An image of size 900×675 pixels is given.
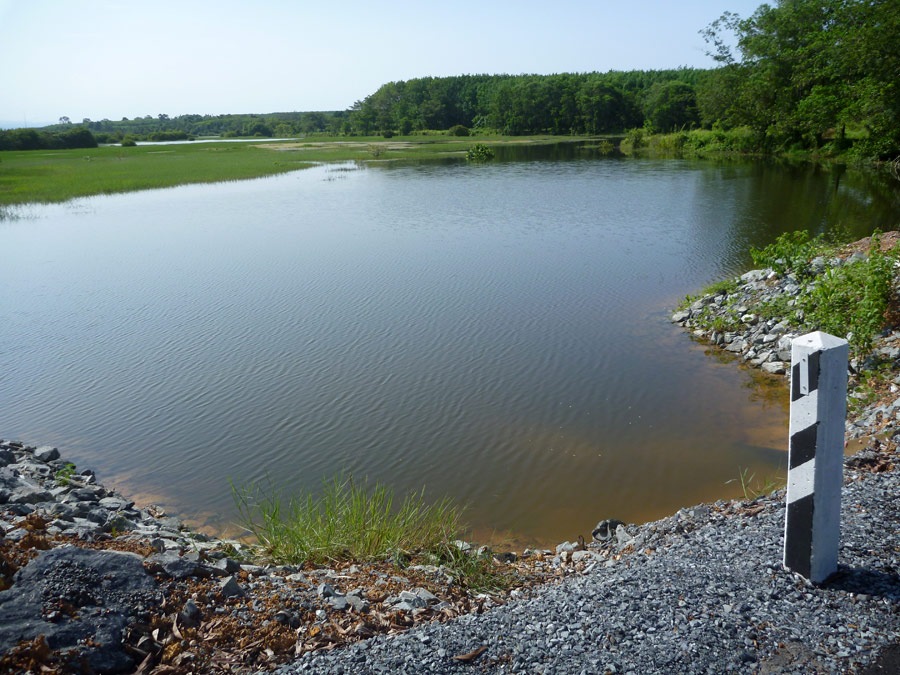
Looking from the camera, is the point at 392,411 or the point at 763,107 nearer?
the point at 392,411

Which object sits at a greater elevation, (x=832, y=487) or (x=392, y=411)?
(x=832, y=487)

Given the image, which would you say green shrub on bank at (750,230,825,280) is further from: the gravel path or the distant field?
the distant field

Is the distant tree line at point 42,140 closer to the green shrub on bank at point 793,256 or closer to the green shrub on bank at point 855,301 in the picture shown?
the green shrub on bank at point 793,256

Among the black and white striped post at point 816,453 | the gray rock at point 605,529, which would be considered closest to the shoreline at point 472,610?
the black and white striped post at point 816,453

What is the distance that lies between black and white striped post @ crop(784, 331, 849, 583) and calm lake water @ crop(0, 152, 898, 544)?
3.58 metres

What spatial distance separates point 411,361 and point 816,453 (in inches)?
351

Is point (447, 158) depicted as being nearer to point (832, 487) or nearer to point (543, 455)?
point (543, 455)

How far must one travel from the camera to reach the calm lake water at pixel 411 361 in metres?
8.68

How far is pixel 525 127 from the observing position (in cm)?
11350

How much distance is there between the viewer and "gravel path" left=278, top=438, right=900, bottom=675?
3.51m

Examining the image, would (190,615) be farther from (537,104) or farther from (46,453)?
(537,104)

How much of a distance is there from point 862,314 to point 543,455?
18.3 feet

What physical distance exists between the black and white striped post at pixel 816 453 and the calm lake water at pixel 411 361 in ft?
11.8

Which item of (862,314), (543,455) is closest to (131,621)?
(543,455)
